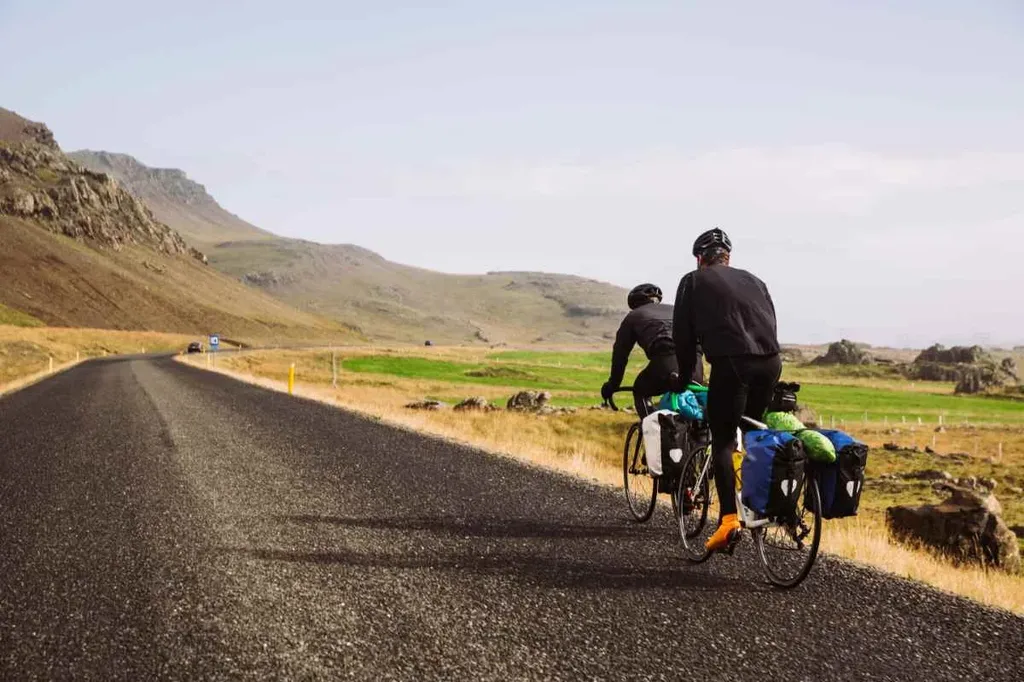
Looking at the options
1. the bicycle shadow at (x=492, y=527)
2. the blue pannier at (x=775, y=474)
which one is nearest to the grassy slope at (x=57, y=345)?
the bicycle shadow at (x=492, y=527)

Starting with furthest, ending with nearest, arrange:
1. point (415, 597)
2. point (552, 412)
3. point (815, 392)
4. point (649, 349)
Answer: point (815, 392)
point (552, 412)
point (649, 349)
point (415, 597)

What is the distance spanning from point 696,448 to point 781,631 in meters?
2.20

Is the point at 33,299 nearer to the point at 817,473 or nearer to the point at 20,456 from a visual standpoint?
the point at 20,456

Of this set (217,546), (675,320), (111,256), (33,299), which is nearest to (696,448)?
(675,320)

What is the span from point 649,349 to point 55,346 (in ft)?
272

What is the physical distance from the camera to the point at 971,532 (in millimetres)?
10438

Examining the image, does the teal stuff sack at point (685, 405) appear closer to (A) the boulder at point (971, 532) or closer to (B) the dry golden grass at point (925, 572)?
(B) the dry golden grass at point (925, 572)

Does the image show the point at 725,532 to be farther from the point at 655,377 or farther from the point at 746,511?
the point at 655,377

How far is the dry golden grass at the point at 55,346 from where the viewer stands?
166 feet

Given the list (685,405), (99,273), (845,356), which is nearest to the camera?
(685,405)

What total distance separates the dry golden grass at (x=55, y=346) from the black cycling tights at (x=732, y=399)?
32.1 m

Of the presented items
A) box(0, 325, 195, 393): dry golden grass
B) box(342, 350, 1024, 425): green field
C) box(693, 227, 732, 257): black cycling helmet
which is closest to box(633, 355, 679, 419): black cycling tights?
box(693, 227, 732, 257): black cycling helmet

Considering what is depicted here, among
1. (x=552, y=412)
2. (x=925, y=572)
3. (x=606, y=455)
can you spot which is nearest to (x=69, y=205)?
(x=552, y=412)

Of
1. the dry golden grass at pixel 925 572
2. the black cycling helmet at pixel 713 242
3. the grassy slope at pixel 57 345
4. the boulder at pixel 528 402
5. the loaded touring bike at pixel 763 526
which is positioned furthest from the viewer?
the grassy slope at pixel 57 345
